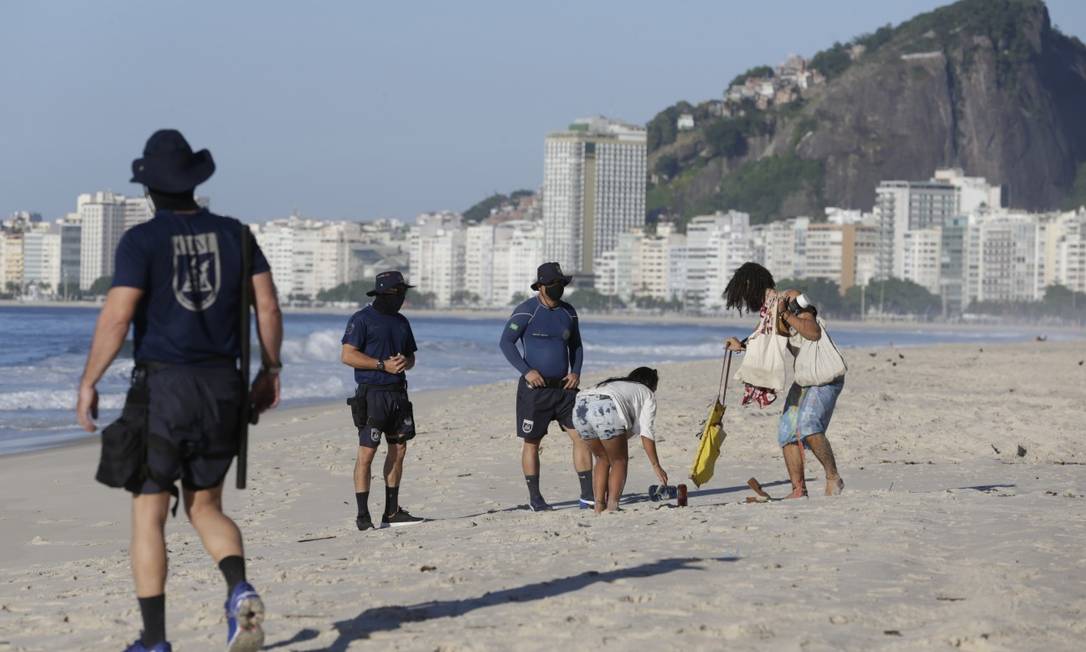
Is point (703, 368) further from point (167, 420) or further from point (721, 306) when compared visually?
point (721, 306)

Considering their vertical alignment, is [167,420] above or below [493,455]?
above

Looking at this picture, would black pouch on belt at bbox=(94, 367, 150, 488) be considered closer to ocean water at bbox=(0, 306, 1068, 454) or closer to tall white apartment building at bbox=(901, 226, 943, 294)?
ocean water at bbox=(0, 306, 1068, 454)

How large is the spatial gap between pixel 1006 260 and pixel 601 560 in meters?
180

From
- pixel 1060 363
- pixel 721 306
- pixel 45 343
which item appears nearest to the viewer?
pixel 1060 363

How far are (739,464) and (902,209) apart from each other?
616 ft

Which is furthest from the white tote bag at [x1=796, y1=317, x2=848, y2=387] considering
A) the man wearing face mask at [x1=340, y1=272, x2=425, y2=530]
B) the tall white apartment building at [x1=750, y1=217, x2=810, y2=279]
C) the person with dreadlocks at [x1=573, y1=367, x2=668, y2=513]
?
the tall white apartment building at [x1=750, y1=217, x2=810, y2=279]

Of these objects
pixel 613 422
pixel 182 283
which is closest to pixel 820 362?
pixel 613 422

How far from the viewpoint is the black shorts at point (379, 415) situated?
8.55 m

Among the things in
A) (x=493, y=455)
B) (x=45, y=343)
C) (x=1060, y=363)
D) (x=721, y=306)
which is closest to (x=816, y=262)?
(x=721, y=306)

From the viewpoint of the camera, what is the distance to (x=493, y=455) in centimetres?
1273

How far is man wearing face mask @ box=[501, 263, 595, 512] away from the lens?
9.09 meters

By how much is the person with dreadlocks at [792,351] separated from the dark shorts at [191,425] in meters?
4.18

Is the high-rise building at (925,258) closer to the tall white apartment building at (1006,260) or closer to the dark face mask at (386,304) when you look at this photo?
the tall white apartment building at (1006,260)

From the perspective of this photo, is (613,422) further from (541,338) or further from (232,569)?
(232,569)
